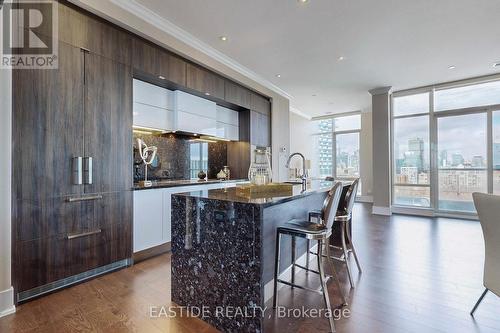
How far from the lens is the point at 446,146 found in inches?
228

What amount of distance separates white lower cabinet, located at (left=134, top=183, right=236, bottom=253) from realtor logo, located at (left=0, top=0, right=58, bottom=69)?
62.7 inches

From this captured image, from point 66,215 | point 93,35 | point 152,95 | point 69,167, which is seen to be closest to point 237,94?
point 152,95

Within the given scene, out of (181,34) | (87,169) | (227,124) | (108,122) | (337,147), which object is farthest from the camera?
(337,147)

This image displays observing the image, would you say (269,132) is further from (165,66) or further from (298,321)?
(298,321)

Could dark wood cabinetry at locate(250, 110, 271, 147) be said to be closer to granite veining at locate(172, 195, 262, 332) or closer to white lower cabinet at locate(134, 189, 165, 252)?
white lower cabinet at locate(134, 189, 165, 252)

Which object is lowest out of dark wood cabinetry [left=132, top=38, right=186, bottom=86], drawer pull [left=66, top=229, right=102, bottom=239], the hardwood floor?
the hardwood floor

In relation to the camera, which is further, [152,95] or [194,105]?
[194,105]

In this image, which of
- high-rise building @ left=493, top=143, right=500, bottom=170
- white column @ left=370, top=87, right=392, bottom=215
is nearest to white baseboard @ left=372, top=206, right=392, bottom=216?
white column @ left=370, top=87, right=392, bottom=215

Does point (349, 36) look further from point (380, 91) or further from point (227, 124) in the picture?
point (380, 91)

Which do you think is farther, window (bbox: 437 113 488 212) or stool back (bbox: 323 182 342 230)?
window (bbox: 437 113 488 212)

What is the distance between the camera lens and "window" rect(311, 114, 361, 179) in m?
8.76

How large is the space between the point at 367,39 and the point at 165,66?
3.03m

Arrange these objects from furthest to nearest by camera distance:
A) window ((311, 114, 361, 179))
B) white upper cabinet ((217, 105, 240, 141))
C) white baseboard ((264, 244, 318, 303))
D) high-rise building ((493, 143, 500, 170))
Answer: window ((311, 114, 361, 179)) < high-rise building ((493, 143, 500, 170)) < white upper cabinet ((217, 105, 240, 141)) < white baseboard ((264, 244, 318, 303))

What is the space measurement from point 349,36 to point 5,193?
14.3 ft
